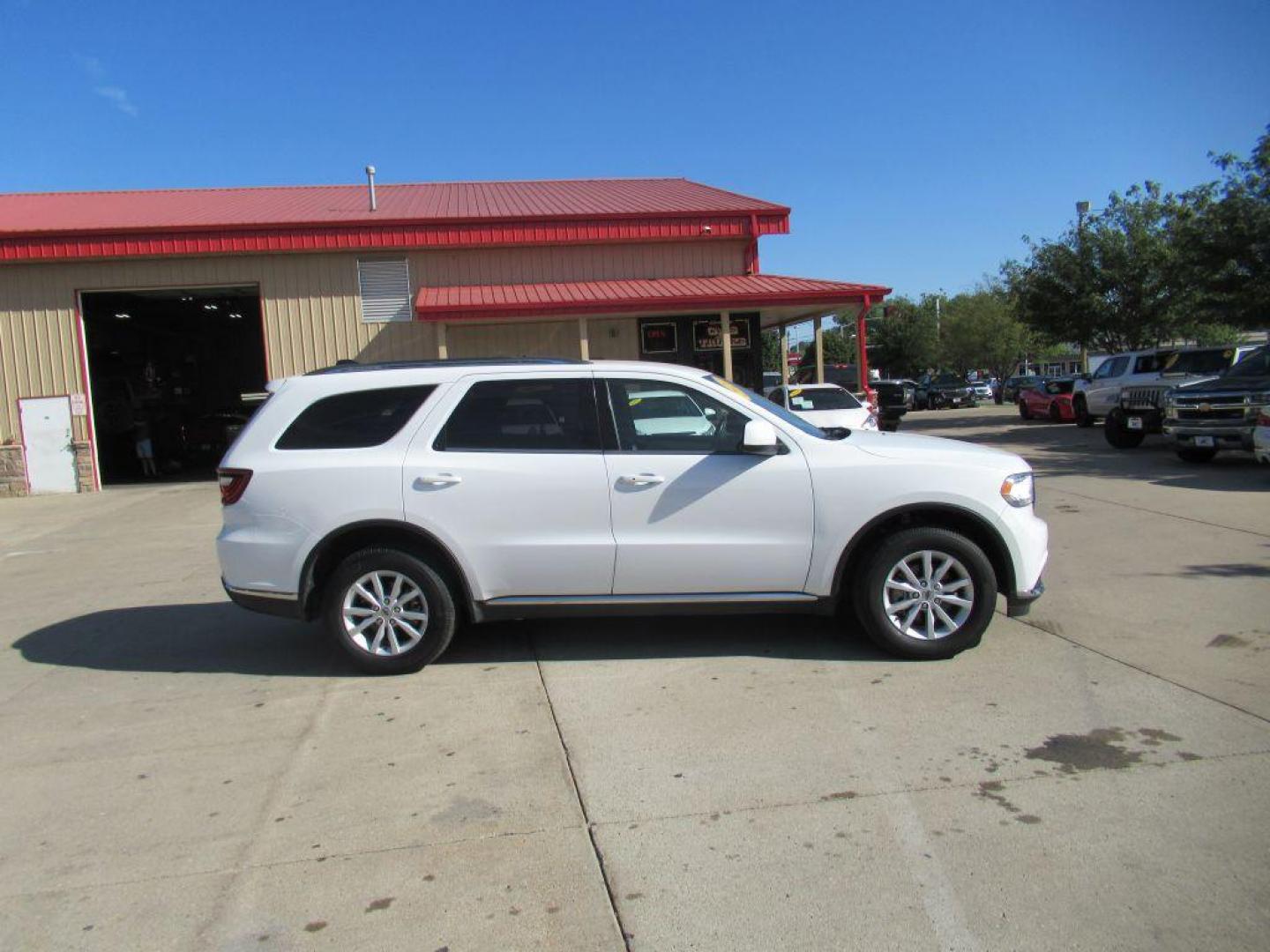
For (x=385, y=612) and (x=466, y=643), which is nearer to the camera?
(x=385, y=612)

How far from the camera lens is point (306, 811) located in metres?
3.84

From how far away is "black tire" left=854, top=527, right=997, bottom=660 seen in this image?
5277 mm

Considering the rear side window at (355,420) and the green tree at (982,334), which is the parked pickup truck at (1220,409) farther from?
the green tree at (982,334)

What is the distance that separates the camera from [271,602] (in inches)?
213

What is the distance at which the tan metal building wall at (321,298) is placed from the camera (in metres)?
17.4

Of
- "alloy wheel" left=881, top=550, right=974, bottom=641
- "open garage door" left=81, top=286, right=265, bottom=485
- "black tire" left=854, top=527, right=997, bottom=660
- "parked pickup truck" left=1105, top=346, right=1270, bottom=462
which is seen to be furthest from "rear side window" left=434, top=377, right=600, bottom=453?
"open garage door" left=81, top=286, right=265, bottom=485

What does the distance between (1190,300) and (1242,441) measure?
15.2m

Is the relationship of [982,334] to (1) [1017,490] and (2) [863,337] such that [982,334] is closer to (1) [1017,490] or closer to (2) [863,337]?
(2) [863,337]

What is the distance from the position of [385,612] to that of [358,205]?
17.4 m

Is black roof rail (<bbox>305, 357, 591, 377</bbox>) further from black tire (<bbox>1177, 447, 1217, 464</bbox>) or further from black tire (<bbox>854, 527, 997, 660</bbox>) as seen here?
black tire (<bbox>1177, 447, 1217, 464</bbox>)

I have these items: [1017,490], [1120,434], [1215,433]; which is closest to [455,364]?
[1017,490]

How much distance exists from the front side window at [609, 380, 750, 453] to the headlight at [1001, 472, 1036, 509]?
1.50 meters

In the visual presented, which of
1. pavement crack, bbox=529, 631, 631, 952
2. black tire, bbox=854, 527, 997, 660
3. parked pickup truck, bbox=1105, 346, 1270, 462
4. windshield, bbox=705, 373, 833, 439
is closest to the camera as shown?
pavement crack, bbox=529, 631, 631, 952

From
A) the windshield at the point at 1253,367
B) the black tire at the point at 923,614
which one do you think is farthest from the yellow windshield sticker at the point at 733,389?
the windshield at the point at 1253,367
